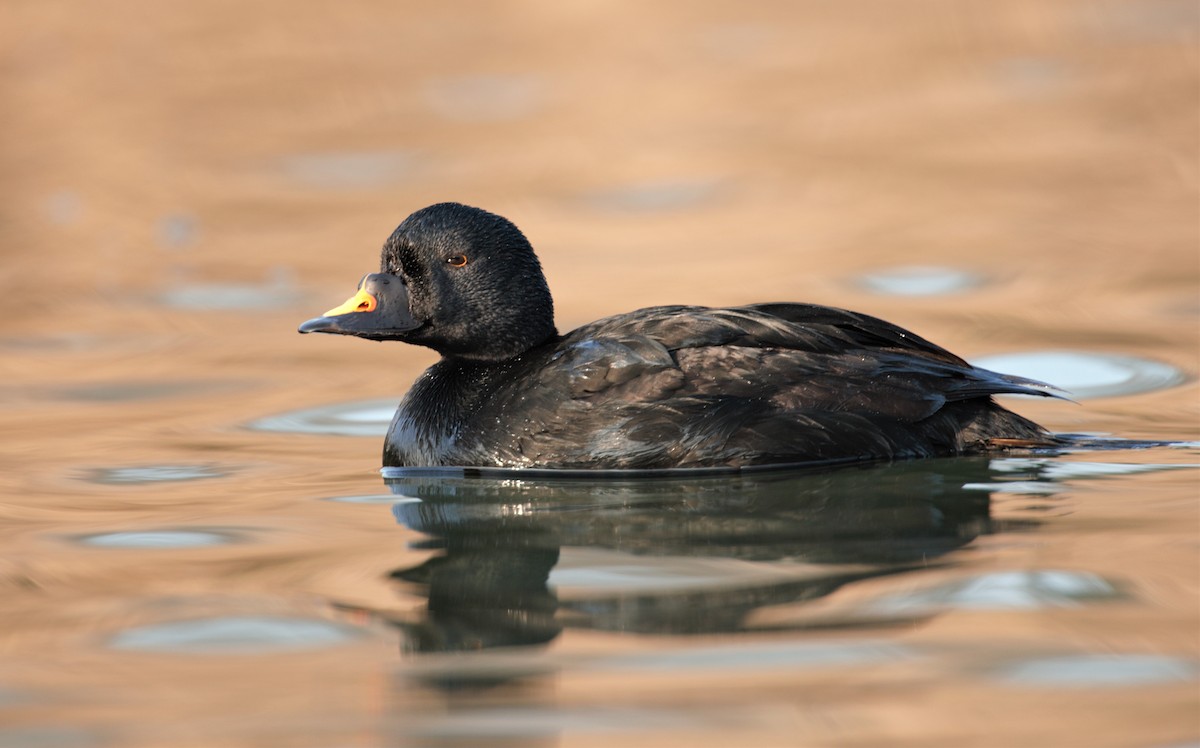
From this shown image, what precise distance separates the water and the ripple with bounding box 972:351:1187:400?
1.3 inches

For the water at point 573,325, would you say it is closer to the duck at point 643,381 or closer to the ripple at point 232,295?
the ripple at point 232,295

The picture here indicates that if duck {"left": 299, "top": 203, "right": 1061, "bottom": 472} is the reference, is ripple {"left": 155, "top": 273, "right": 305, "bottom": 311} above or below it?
above

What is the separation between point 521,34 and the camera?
15.5 metres

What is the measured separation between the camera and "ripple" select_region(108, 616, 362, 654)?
14.5 feet

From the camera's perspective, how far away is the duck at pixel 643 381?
6.09m

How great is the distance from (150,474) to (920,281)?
5173 millimetres

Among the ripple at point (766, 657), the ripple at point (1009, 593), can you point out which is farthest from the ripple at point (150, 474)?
the ripple at point (1009, 593)

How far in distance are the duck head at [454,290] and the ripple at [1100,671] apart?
304 cm

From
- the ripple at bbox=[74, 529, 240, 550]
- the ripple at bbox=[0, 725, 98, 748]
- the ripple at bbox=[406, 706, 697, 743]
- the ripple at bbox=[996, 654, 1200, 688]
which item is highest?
the ripple at bbox=[74, 529, 240, 550]

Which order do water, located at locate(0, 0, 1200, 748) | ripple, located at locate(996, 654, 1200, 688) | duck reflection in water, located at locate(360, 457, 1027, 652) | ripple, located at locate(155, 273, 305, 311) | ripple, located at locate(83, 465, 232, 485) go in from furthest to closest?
ripple, located at locate(155, 273, 305, 311) < ripple, located at locate(83, 465, 232, 485) < duck reflection in water, located at locate(360, 457, 1027, 652) < water, located at locate(0, 0, 1200, 748) < ripple, located at locate(996, 654, 1200, 688)

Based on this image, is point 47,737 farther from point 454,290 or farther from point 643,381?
point 454,290

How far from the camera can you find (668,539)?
5297 mm

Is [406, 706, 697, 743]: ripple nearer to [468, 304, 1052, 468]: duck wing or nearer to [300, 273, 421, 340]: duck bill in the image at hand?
[468, 304, 1052, 468]: duck wing

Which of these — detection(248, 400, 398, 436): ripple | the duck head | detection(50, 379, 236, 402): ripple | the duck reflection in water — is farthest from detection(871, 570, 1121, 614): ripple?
detection(50, 379, 236, 402): ripple
